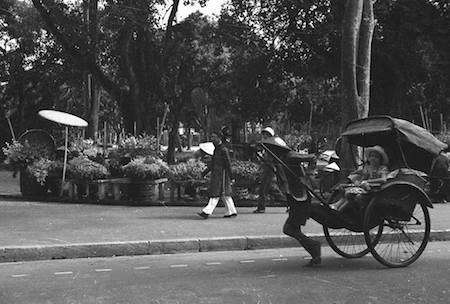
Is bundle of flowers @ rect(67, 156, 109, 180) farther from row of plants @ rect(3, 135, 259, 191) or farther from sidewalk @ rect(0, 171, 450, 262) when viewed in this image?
sidewalk @ rect(0, 171, 450, 262)

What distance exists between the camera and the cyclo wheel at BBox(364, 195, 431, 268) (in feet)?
23.3

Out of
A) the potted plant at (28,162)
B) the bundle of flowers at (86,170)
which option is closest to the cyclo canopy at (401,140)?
the bundle of flowers at (86,170)

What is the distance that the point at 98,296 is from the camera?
5.77 metres

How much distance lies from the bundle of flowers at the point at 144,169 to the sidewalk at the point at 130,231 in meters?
1.05

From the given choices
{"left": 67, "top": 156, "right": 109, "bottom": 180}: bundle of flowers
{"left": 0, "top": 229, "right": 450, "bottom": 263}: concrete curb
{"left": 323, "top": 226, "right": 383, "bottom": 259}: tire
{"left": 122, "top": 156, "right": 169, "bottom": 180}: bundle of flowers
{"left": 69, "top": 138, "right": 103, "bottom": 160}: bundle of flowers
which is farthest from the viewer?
{"left": 69, "top": 138, "right": 103, "bottom": 160}: bundle of flowers

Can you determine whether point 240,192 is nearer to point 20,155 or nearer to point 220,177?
point 220,177

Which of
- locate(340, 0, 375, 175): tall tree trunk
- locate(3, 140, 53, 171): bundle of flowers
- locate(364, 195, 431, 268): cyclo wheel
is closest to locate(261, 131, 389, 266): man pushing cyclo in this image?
locate(364, 195, 431, 268): cyclo wheel

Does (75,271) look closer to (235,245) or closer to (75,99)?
(235,245)

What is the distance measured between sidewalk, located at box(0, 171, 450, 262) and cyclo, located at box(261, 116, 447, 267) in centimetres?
201

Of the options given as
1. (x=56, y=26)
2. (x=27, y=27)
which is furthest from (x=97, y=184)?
(x=27, y=27)

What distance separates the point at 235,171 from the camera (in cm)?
1384

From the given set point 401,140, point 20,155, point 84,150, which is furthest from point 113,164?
point 401,140

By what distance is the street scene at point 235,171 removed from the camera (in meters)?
6.77

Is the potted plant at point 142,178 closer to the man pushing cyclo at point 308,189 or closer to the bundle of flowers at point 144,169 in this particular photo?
the bundle of flowers at point 144,169
